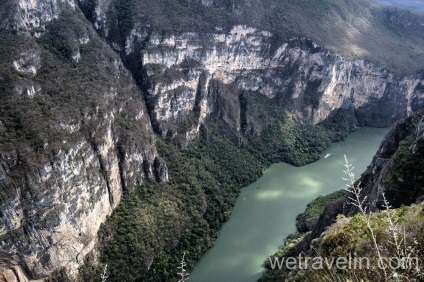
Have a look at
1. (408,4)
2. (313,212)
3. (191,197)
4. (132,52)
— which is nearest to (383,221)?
(313,212)

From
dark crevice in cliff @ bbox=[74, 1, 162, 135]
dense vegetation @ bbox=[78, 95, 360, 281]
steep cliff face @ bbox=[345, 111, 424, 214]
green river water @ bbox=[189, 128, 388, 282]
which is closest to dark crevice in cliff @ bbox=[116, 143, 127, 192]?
dense vegetation @ bbox=[78, 95, 360, 281]

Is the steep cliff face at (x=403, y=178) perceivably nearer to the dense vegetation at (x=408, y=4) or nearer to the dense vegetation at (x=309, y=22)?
the dense vegetation at (x=309, y=22)

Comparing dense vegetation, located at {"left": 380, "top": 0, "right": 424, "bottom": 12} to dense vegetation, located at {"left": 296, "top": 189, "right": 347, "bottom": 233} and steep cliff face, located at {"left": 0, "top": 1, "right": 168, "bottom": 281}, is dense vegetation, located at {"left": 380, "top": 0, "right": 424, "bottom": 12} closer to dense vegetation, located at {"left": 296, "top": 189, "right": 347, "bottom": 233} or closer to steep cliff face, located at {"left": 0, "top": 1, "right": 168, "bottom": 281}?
dense vegetation, located at {"left": 296, "top": 189, "right": 347, "bottom": 233}

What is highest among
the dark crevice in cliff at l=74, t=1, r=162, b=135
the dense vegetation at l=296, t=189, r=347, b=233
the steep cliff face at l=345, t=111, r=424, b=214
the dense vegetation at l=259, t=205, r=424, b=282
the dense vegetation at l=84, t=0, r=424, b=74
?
the dense vegetation at l=84, t=0, r=424, b=74

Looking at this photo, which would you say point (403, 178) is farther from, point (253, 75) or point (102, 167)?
point (253, 75)

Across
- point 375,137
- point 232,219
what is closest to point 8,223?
point 232,219

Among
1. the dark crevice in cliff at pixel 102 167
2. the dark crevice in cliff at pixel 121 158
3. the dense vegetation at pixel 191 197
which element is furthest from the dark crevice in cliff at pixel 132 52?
the dark crevice in cliff at pixel 102 167
